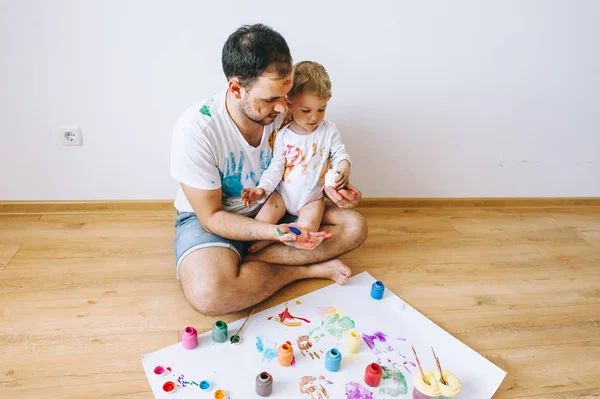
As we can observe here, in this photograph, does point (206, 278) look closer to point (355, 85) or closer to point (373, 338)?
point (373, 338)

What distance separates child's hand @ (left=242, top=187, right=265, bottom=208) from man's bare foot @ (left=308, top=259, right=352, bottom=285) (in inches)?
12.7

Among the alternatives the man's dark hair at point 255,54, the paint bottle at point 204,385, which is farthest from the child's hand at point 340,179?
the paint bottle at point 204,385

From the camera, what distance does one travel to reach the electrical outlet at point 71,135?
1.76m

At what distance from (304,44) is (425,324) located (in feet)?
3.71

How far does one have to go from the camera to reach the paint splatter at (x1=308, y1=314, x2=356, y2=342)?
4.42 ft

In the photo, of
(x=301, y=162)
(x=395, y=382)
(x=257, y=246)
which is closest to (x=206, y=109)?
(x=301, y=162)

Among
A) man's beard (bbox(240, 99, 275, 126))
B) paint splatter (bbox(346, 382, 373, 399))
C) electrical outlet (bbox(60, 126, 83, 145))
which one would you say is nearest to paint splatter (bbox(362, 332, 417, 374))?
paint splatter (bbox(346, 382, 373, 399))

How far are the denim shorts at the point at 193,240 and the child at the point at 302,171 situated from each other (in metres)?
0.10

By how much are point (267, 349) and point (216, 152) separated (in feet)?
2.03

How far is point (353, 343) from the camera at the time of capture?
4.18 ft

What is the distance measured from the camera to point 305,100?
1.41 metres

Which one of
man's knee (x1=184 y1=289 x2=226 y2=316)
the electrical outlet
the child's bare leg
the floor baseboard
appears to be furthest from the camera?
the floor baseboard

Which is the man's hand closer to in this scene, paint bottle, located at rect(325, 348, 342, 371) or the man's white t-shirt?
the man's white t-shirt

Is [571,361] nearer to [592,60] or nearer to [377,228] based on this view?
[377,228]
